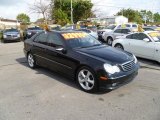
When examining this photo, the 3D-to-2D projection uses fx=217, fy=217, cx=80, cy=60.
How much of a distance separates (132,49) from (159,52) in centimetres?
162

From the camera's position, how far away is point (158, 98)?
5020 millimetres

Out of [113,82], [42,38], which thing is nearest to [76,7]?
[42,38]

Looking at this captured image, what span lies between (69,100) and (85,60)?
109cm

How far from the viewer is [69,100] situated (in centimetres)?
500

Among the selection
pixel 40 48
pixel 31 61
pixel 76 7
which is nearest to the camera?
pixel 40 48

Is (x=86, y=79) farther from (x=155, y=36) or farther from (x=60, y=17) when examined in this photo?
(x=60, y=17)

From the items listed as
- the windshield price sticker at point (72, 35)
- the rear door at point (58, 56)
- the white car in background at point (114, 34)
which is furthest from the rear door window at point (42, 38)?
the white car in background at point (114, 34)

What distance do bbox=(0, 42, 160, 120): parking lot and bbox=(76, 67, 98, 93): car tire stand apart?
153 mm

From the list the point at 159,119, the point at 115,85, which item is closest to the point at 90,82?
the point at 115,85

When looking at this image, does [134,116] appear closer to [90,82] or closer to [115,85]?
[115,85]

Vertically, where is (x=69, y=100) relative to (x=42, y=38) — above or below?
below

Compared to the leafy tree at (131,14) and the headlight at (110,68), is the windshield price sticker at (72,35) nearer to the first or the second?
the headlight at (110,68)

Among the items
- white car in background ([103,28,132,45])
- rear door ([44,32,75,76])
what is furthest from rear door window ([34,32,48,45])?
white car in background ([103,28,132,45])

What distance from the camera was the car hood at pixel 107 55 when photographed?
5.30 meters
